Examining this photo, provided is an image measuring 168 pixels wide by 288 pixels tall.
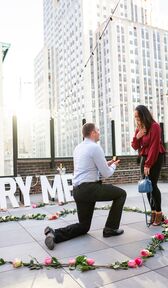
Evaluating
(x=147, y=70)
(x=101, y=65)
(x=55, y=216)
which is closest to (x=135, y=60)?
(x=147, y=70)

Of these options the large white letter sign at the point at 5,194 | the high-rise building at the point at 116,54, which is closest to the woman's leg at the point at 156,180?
the large white letter sign at the point at 5,194

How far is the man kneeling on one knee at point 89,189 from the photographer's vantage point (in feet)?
10.8

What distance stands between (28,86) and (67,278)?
405 inches

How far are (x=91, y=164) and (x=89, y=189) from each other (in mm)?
301

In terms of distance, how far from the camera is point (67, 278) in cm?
228

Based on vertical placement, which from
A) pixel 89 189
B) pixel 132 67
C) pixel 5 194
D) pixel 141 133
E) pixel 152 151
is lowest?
pixel 5 194

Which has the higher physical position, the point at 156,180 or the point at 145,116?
the point at 145,116

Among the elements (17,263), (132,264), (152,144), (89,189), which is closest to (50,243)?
(17,263)

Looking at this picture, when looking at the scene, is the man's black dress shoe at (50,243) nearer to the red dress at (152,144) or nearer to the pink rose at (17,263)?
the pink rose at (17,263)

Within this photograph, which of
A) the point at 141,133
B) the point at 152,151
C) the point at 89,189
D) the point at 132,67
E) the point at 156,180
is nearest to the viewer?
the point at 89,189

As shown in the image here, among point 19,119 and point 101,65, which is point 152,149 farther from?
point 101,65

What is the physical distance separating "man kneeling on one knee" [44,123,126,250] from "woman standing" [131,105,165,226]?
0.61 meters

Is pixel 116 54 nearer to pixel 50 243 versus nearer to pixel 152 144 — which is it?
pixel 152 144

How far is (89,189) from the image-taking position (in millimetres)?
3273
